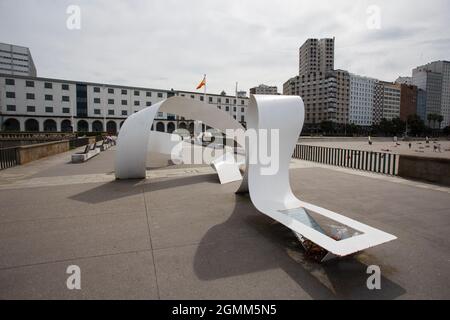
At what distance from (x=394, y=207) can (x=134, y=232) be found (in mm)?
6682

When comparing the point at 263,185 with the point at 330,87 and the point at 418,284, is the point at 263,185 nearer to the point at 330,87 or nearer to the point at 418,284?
the point at 418,284

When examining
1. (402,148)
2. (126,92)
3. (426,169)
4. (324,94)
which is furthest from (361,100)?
(426,169)

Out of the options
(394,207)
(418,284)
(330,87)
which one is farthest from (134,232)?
(330,87)

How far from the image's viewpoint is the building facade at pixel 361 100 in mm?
127688

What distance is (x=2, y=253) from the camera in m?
4.32

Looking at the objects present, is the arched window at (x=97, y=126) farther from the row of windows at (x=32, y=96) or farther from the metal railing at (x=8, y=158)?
the metal railing at (x=8, y=158)

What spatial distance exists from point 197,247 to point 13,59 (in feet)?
657

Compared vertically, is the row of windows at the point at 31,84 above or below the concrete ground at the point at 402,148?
above

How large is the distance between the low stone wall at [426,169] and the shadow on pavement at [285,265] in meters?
8.35

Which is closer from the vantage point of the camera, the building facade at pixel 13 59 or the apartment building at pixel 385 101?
the apartment building at pixel 385 101

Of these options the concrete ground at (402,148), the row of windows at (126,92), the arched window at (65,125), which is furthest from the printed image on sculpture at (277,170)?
the row of windows at (126,92)

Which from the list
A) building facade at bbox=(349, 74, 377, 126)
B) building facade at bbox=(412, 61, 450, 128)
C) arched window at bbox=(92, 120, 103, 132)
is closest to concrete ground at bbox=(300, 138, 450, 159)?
arched window at bbox=(92, 120, 103, 132)

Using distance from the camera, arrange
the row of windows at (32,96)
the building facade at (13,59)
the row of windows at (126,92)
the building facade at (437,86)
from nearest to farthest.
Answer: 1. the row of windows at (32,96)
2. the row of windows at (126,92)
3. the building facade at (13,59)
4. the building facade at (437,86)

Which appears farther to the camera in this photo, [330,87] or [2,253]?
[330,87]
